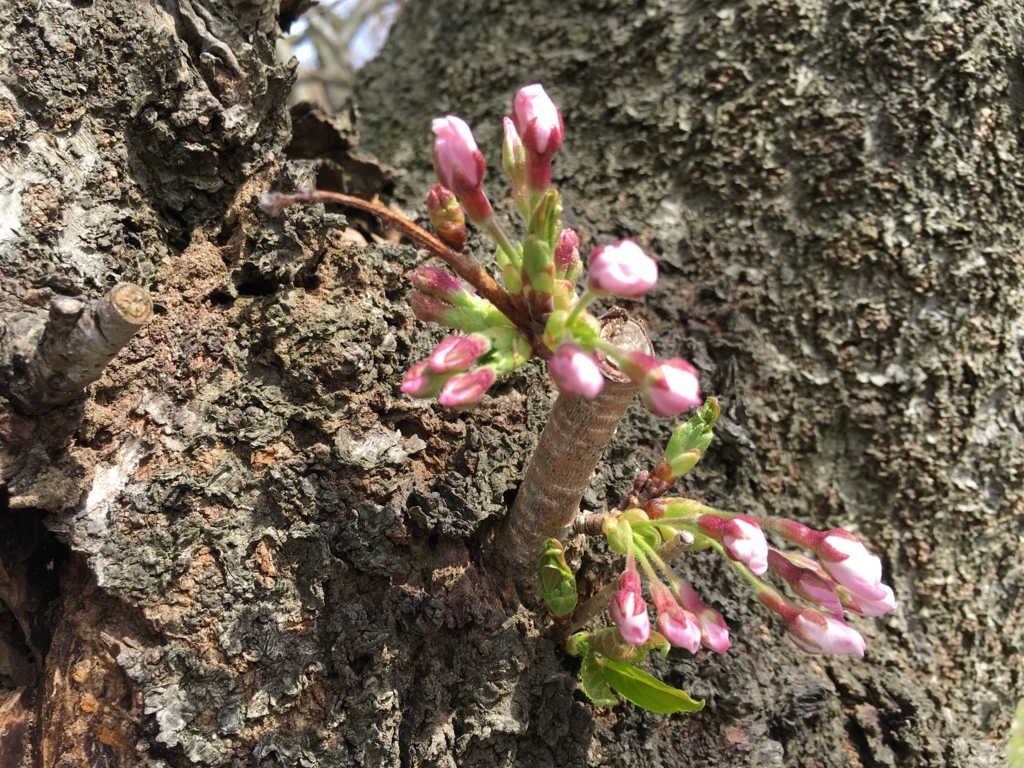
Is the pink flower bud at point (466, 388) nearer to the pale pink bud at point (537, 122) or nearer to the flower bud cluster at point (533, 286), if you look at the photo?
the flower bud cluster at point (533, 286)

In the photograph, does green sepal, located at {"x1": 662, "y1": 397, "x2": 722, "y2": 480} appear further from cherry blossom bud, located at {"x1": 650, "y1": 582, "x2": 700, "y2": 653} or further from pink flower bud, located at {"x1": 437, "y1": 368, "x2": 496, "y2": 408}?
pink flower bud, located at {"x1": 437, "y1": 368, "x2": 496, "y2": 408}

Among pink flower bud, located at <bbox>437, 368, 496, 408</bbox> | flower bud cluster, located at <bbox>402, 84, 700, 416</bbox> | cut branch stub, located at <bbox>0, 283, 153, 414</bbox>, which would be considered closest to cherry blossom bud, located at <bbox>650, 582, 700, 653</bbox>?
flower bud cluster, located at <bbox>402, 84, 700, 416</bbox>

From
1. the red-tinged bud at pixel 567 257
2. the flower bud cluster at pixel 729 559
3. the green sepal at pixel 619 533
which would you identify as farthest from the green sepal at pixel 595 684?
the red-tinged bud at pixel 567 257

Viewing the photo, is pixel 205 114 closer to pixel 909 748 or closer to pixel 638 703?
pixel 638 703

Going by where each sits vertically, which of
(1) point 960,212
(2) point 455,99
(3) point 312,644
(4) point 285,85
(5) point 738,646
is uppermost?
(4) point 285,85

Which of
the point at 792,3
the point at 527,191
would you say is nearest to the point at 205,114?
the point at 527,191

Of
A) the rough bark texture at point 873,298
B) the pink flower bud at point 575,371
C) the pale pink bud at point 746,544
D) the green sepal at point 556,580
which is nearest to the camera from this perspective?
the pink flower bud at point 575,371
